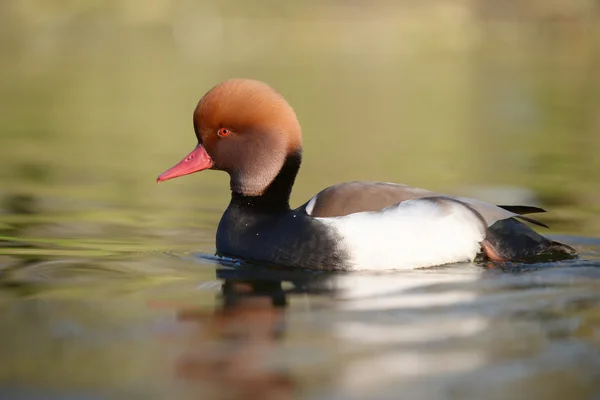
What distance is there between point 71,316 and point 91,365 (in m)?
0.88

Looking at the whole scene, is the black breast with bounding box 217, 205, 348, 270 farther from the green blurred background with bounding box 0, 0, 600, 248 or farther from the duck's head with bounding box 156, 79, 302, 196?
the green blurred background with bounding box 0, 0, 600, 248

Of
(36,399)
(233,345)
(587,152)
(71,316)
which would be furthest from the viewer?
(587,152)

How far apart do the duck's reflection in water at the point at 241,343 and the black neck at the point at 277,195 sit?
69 centimetres

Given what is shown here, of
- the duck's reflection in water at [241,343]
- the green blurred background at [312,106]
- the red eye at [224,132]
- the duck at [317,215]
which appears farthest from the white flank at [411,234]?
the green blurred background at [312,106]

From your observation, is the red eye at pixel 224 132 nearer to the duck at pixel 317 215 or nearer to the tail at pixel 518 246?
the duck at pixel 317 215

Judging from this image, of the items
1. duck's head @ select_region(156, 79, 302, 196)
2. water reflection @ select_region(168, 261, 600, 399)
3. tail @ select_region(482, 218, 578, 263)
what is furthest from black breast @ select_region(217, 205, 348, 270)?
tail @ select_region(482, 218, 578, 263)

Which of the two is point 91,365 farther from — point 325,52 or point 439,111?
point 325,52

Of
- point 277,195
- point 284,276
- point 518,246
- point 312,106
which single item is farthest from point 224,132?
point 312,106

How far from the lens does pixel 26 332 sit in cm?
506

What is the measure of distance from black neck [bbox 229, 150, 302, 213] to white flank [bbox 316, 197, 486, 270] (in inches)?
18.6

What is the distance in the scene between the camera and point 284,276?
250 inches

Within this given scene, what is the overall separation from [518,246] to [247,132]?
172 centimetres

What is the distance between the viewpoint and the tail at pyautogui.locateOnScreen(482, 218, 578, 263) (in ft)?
22.2

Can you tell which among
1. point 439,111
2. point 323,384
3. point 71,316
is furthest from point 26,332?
point 439,111
